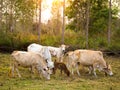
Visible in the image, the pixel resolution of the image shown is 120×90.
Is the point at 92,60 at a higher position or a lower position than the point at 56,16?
lower

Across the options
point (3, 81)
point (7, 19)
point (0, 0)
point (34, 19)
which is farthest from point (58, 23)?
point (3, 81)

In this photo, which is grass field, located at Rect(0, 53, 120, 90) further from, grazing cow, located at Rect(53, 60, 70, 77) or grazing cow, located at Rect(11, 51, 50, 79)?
grazing cow, located at Rect(11, 51, 50, 79)

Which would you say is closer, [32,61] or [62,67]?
[32,61]

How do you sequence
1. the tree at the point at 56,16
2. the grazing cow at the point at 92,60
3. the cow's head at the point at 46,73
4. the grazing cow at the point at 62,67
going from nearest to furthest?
1. the cow's head at the point at 46,73
2. the grazing cow at the point at 62,67
3. the grazing cow at the point at 92,60
4. the tree at the point at 56,16

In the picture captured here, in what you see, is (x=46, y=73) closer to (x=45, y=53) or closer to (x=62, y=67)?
(x=62, y=67)

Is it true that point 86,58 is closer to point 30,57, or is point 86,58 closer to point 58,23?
point 30,57

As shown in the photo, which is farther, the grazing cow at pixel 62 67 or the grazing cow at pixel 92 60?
the grazing cow at pixel 92 60

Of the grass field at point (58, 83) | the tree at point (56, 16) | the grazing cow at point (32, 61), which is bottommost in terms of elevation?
the grass field at point (58, 83)

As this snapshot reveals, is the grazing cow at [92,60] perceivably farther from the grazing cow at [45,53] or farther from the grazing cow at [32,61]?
the grazing cow at [32,61]

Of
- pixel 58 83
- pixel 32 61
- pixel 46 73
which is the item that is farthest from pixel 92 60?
pixel 58 83

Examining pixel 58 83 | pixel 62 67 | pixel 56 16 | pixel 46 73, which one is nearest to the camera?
pixel 58 83

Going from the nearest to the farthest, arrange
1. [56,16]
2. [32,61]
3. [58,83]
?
[58,83], [32,61], [56,16]

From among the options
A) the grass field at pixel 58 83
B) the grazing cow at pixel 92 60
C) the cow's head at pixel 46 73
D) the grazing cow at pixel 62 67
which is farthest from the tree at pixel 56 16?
the cow's head at pixel 46 73

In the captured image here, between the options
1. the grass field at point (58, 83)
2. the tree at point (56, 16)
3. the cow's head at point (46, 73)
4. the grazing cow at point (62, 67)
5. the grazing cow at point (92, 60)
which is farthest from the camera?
the tree at point (56, 16)
